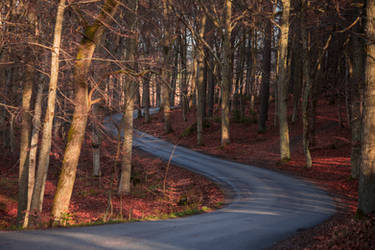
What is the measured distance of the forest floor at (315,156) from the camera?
7.18 meters

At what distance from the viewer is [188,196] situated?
15.0 m

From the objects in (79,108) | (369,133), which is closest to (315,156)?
(369,133)

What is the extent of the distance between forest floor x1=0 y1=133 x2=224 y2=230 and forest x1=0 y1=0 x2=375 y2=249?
0.09 meters

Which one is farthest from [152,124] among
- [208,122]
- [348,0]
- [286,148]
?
[348,0]

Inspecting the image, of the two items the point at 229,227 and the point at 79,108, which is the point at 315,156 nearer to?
the point at 229,227

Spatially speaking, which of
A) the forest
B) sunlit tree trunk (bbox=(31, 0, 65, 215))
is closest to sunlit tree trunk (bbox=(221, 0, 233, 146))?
the forest

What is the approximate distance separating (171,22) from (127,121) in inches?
599

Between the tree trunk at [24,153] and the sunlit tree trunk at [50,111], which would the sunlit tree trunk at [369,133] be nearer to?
the sunlit tree trunk at [50,111]

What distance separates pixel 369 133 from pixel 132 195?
1156cm

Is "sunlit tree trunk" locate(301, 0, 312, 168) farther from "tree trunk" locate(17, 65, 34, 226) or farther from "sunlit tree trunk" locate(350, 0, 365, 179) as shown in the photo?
"tree trunk" locate(17, 65, 34, 226)

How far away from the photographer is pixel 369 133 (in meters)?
8.79

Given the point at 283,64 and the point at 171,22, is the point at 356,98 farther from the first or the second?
the point at 171,22

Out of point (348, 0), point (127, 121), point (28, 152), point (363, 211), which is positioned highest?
point (348, 0)

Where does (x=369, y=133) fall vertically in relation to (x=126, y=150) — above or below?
above
